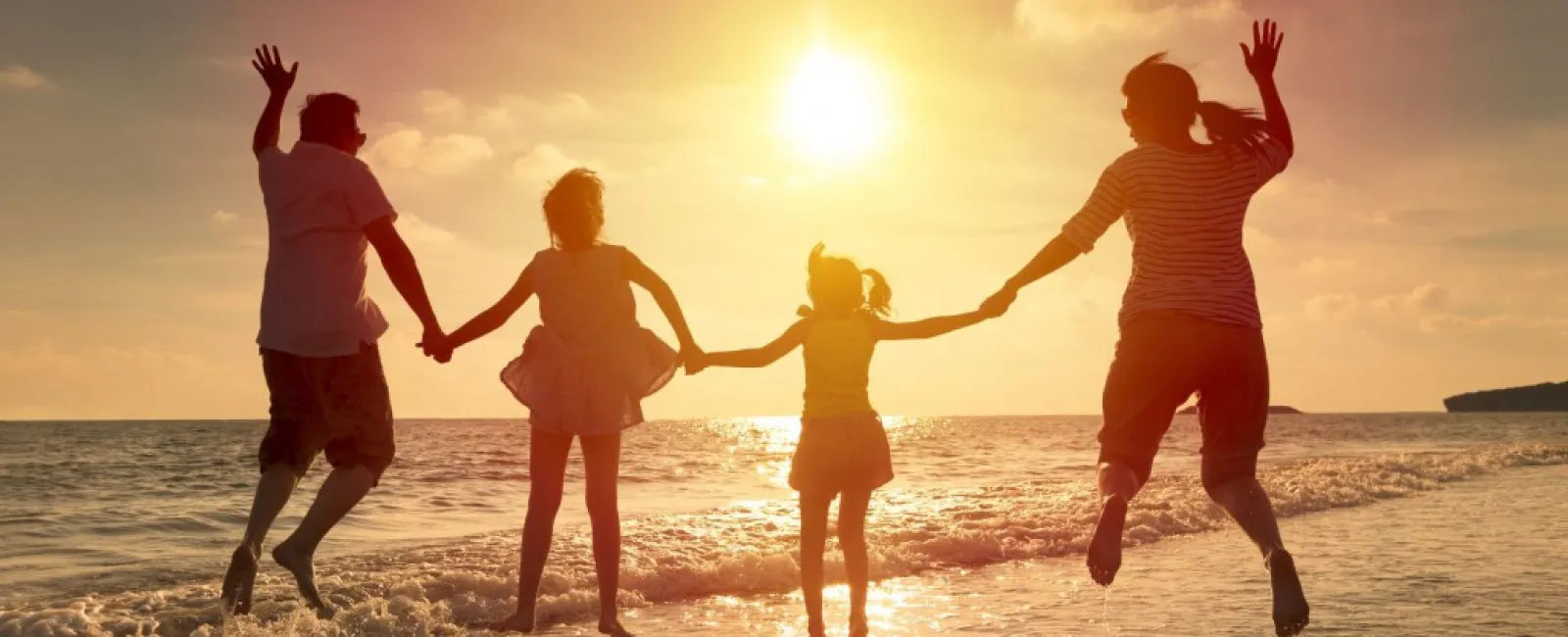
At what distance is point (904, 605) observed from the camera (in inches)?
305

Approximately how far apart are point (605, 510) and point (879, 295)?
1.80 meters

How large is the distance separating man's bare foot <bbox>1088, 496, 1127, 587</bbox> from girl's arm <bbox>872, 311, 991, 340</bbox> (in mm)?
1545

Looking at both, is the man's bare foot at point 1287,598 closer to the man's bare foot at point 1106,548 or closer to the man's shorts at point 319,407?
the man's bare foot at point 1106,548

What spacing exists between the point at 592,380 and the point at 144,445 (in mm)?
50913

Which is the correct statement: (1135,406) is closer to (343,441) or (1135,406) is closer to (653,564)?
(343,441)

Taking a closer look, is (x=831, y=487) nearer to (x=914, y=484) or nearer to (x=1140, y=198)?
(x=1140, y=198)

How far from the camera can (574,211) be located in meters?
5.89

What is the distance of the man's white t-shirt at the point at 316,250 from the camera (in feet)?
17.3

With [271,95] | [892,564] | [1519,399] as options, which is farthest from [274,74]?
[1519,399]

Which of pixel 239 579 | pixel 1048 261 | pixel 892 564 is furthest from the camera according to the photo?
pixel 892 564

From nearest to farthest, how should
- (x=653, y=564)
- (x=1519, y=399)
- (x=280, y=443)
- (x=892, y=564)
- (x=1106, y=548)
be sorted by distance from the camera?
1. (x=1106, y=548)
2. (x=280, y=443)
3. (x=653, y=564)
4. (x=892, y=564)
5. (x=1519, y=399)

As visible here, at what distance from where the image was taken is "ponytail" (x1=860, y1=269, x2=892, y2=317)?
6.03 metres

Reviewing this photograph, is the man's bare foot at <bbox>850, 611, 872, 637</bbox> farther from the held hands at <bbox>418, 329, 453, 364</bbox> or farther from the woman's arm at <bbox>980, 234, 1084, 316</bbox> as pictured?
the held hands at <bbox>418, 329, 453, 364</bbox>

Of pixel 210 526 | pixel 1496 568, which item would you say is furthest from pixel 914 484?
pixel 1496 568
